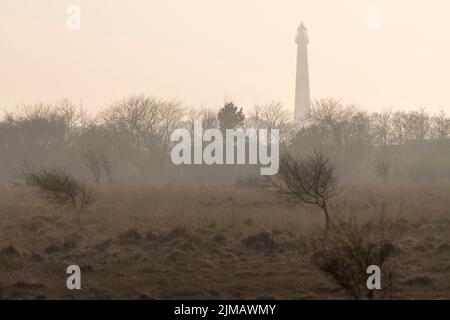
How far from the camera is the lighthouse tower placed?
280 ft

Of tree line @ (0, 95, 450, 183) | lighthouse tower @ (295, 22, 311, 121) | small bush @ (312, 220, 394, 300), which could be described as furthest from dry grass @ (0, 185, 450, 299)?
lighthouse tower @ (295, 22, 311, 121)

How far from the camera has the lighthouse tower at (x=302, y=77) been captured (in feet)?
280

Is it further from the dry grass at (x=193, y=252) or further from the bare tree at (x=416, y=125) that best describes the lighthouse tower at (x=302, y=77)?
the dry grass at (x=193, y=252)

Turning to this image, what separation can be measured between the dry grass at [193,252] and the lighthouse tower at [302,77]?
6134cm

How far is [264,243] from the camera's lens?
15.9m

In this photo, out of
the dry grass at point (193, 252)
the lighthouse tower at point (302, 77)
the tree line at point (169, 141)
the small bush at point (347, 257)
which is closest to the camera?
the small bush at point (347, 257)

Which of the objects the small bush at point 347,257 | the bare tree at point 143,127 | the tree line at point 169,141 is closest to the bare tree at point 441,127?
the tree line at point 169,141

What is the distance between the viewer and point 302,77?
88062 millimetres

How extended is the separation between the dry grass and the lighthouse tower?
6134 centimetres

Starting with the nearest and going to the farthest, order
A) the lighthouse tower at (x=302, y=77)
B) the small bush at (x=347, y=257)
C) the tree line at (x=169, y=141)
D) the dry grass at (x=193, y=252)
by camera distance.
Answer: the small bush at (x=347, y=257) → the dry grass at (x=193, y=252) → the tree line at (x=169, y=141) → the lighthouse tower at (x=302, y=77)

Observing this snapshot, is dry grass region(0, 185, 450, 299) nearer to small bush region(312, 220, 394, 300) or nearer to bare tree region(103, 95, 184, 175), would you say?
small bush region(312, 220, 394, 300)

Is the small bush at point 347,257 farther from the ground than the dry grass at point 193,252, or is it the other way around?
the small bush at point 347,257

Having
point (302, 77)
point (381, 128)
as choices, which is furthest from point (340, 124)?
point (302, 77)
